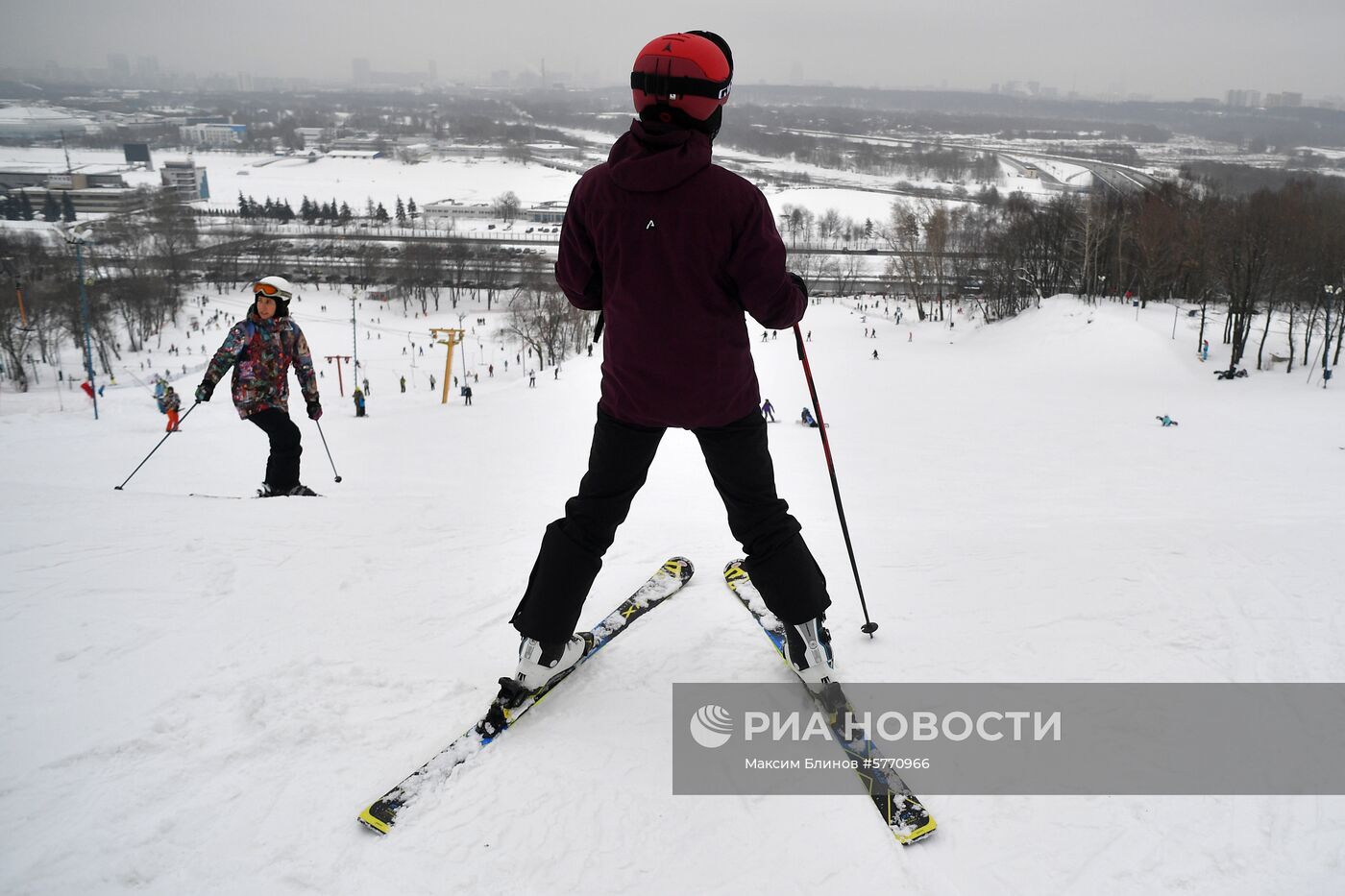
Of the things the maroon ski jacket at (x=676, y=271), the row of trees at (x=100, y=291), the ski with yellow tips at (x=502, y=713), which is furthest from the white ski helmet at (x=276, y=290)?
the row of trees at (x=100, y=291)

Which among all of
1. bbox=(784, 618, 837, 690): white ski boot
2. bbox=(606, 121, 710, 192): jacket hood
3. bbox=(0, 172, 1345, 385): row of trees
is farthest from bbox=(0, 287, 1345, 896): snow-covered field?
bbox=(0, 172, 1345, 385): row of trees

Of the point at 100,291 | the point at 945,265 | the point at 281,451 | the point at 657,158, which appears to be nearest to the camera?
the point at 657,158

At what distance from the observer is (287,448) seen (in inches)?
210

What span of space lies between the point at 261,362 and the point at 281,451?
0.65 metres

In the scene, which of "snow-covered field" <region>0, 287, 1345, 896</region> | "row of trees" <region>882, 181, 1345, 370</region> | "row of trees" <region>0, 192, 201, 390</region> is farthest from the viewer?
"row of trees" <region>0, 192, 201, 390</region>

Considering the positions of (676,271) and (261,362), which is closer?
(676,271)

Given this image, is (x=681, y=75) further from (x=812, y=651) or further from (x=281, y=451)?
(x=281, y=451)

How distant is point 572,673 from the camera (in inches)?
103

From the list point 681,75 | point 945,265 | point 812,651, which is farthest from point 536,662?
point 945,265

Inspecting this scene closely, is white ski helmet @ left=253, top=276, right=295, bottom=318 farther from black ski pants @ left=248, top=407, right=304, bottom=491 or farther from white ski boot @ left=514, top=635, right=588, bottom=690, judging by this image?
white ski boot @ left=514, top=635, right=588, bottom=690

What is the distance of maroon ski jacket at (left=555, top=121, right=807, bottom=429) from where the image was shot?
208 cm

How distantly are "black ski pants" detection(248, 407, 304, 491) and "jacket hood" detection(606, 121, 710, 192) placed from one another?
402 cm

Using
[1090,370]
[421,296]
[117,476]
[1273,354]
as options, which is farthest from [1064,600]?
[421,296]

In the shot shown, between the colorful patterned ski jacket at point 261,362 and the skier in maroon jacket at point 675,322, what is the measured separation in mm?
3288
